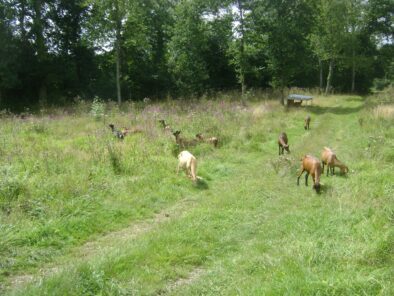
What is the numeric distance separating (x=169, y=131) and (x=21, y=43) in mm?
19163

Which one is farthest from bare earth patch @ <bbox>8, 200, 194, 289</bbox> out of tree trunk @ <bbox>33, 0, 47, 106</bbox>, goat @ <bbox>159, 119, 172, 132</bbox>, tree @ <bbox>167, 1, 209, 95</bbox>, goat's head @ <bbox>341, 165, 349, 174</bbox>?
tree trunk @ <bbox>33, 0, 47, 106</bbox>

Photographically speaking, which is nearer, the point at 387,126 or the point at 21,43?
the point at 387,126

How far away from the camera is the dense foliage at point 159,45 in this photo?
82.6 ft

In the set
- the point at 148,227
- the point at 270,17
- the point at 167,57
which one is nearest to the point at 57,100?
the point at 167,57

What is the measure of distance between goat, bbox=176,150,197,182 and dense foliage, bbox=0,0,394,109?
15107 mm

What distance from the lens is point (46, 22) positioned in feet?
98.3

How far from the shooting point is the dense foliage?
82.6 ft

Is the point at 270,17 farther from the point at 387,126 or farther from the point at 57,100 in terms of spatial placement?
the point at 57,100

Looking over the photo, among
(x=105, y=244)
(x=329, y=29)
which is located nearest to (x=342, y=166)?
(x=105, y=244)

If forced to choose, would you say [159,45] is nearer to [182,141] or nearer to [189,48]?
[189,48]

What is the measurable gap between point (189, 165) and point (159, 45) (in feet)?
80.1

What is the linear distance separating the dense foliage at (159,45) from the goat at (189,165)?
595 inches

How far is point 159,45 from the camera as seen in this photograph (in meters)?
33.2

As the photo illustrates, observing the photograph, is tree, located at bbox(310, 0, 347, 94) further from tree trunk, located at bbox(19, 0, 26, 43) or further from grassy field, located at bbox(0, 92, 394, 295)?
tree trunk, located at bbox(19, 0, 26, 43)
